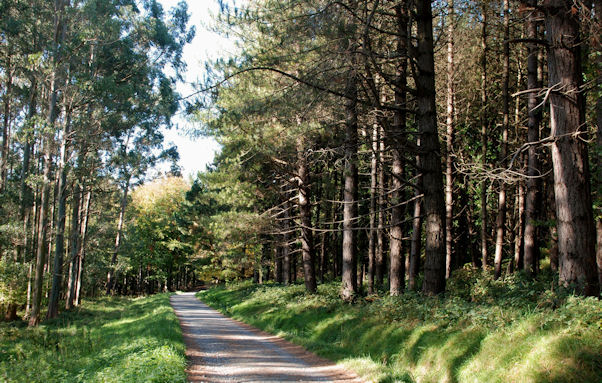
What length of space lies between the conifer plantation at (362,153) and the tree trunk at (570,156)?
32 mm

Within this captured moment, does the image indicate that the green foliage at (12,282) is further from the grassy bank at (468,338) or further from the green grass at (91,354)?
the grassy bank at (468,338)

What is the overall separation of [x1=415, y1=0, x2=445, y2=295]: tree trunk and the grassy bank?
0.92 metres

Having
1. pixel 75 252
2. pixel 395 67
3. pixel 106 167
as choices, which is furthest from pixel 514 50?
pixel 75 252

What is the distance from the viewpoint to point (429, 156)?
9000 mm

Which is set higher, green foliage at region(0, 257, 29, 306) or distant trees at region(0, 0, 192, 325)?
distant trees at region(0, 0, 192, 325)

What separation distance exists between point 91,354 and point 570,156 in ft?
36.3

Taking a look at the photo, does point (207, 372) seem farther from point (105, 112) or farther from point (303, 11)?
point (105, 112)

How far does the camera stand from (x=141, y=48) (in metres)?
23.5

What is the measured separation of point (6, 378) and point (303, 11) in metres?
9.47

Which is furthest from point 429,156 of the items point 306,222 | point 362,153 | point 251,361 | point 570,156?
point 306,222

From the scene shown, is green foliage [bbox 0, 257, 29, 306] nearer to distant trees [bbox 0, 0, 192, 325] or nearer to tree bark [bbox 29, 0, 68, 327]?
distant trees [bbox 0, 0, 192, 325]

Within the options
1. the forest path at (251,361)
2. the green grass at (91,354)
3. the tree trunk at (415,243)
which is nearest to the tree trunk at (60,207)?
the green grass at (91,354)

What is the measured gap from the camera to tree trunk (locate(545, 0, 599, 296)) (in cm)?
691

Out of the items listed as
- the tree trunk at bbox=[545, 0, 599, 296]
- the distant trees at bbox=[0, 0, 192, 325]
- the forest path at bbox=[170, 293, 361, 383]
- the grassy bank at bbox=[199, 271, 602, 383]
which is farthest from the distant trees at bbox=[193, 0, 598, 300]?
the distant trees at bbox=[0, 0, 192, 325]
